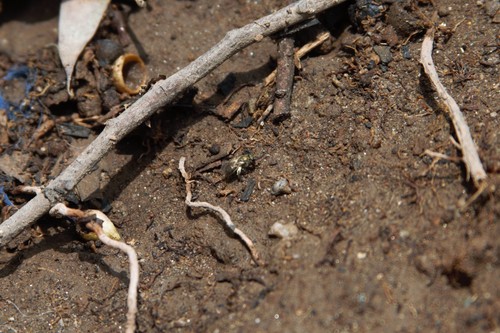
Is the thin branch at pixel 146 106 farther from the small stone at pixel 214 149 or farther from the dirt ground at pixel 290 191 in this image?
the small stone at pixel 214 149

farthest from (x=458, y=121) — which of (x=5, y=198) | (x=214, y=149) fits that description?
(x=5, y=198)

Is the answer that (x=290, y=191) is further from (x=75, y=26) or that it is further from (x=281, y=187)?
(x=75, y=26)

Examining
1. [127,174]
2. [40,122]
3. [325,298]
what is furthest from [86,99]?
[325,298]

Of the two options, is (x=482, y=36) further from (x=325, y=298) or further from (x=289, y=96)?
(x=325, y=298)

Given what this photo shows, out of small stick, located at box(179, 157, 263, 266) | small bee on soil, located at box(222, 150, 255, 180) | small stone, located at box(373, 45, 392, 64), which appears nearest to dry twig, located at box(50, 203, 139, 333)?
small stick, located at box(179, 157, 263, 266)

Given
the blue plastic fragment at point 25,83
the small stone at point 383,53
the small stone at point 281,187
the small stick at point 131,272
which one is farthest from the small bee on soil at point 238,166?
the blue plastic fragment at point 25,83

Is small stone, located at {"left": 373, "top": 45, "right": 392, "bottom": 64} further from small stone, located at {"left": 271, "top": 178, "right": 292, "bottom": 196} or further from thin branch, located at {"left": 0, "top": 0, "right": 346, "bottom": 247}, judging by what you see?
small stone, located at {"left": 271, "top": 178, "right": 292, "bottom": 196}
